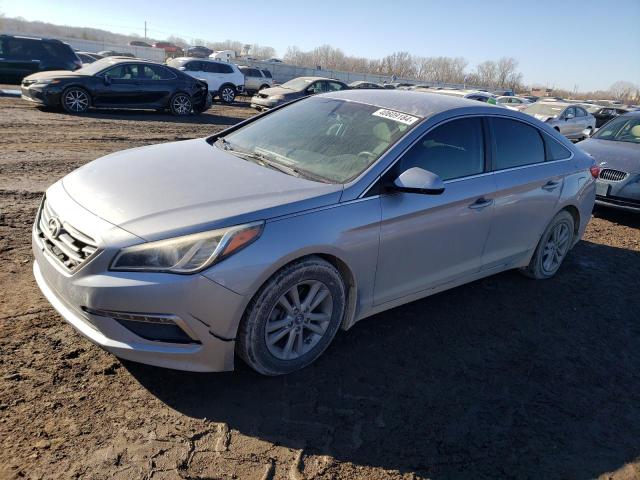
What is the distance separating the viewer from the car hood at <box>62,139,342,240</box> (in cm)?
269

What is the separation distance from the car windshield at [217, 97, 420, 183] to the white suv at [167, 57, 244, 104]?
18447mm

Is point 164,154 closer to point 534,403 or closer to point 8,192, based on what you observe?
point 534,403

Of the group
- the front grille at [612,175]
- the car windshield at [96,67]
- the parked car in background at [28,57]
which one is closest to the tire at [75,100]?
the car windshield at [96,67]

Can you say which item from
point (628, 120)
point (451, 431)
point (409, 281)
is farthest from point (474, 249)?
point (628, 120)

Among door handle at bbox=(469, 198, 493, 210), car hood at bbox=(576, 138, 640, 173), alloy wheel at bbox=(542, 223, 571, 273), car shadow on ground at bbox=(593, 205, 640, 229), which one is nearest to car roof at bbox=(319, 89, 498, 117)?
door handle at bbox=(469, 198, 493, 210)

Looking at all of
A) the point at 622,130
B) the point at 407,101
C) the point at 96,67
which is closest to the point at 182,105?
the point at 96,67

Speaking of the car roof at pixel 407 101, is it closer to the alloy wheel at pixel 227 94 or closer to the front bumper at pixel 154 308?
the front bumper at pixel 154 308

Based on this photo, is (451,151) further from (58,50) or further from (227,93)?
(227,93)

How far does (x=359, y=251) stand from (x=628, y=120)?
7959 mm

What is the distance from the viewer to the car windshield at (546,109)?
1850cm

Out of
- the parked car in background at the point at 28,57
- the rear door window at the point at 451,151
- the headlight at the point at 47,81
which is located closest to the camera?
the rear door window at the point at 451,151

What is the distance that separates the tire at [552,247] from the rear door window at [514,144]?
72cm

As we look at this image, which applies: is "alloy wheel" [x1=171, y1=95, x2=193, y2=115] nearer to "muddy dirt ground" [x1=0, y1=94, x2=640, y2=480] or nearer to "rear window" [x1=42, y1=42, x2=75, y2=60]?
"rear window" [x1=42, y1=42, x2=75, y2=60]

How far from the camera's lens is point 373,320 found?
391 cm
